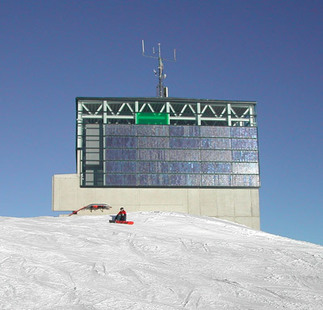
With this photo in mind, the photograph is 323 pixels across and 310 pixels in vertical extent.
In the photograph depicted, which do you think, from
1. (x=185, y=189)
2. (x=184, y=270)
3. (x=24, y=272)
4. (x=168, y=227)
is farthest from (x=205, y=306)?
(x=185, y=189)

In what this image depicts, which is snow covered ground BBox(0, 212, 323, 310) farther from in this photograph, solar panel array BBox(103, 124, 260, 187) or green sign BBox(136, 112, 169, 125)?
green sign BBox(136, 112, 169, 125)

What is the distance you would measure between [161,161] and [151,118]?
21.9 ft

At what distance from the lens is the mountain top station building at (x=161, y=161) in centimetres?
6838

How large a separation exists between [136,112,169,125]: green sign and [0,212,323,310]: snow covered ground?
127ft

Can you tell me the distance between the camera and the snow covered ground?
60.2 feet

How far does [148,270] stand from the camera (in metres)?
22.7

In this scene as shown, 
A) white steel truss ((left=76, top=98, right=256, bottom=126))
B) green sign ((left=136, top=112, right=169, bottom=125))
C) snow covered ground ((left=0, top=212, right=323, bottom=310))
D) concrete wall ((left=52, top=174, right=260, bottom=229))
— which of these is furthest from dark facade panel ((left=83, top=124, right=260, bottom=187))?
snow covered ground ((left=0, top=212, right=323, bottom=310))

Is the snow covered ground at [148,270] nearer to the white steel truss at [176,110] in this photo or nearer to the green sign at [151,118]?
the green sign at [151,118]

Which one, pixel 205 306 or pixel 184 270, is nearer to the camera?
pixel 205 306

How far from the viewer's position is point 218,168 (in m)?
71.1

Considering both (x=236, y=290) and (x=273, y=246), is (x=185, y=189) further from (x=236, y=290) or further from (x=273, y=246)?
(x=236, y=290)

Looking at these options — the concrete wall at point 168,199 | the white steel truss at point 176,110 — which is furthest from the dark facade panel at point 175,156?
the white steel truss at point 176,110

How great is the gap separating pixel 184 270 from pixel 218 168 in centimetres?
4832

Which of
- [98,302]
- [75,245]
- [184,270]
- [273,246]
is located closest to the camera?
[98,302]
